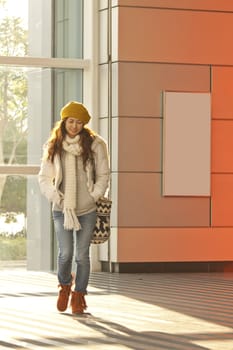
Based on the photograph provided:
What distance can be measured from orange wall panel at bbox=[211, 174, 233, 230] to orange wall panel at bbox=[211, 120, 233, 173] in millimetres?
121

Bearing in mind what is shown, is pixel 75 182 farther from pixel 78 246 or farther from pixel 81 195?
pixel 78 246

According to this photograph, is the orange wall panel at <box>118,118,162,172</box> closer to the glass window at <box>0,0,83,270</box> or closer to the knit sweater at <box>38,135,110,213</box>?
the glass window at <box>0,0,83,270</box>

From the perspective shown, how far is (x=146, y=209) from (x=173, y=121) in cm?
123

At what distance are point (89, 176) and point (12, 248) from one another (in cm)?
546

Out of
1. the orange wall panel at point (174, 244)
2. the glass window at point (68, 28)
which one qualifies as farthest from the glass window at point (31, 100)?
the orange wall panel at point (174, 244)

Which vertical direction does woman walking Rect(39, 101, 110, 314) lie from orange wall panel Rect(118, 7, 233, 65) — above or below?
below

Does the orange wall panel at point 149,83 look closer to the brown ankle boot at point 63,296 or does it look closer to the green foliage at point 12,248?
the green foliage at point 12,248

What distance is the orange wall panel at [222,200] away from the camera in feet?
49.8

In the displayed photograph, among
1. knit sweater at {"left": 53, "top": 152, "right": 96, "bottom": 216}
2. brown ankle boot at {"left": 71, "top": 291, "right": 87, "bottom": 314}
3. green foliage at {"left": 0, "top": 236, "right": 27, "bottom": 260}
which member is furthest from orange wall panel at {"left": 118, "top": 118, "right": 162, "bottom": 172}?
brown ankle boot at {"left": 71, "top": 291, "right": 87, "bottom": 314}

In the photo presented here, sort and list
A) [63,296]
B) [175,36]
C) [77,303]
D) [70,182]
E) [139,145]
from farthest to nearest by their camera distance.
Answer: [175,36] < [139,145] < [63,296] < [77,303] < [70,182]

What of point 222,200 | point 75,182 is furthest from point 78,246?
point 222,200

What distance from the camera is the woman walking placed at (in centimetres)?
960

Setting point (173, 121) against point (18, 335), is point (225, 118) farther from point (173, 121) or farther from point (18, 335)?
point (18, 335)

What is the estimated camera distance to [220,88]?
15.3 metres
